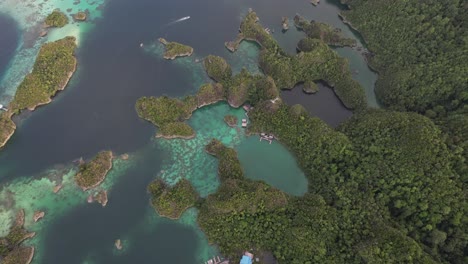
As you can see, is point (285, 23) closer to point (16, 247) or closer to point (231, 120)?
point (231, 120)

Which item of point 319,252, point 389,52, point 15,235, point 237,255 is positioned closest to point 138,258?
point 237,255

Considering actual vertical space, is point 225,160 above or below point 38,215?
above

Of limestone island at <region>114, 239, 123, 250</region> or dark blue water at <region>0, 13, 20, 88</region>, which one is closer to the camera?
limestone island at <region>114, 239, 123, 250</region>

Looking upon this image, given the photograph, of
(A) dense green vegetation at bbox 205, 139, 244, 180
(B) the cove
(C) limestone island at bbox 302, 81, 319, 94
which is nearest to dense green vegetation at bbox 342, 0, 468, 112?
(C) limestone island at bbox 302, 81, 319, 94

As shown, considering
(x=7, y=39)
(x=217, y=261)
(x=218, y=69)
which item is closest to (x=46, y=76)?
(x=7, y=39)

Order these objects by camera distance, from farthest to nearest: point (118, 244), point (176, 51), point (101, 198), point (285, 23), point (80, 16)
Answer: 1. point (80, 16)
2. point (285, 23)
3. point (176, 51)
4. point (101, 198)
5. point (118, 244)

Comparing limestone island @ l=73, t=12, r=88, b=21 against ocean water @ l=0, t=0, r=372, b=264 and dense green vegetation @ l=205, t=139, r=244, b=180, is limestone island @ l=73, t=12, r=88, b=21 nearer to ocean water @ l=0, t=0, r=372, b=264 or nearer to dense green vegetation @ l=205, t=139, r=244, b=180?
ocean water @ l=0, t=0, r=372, b=264
